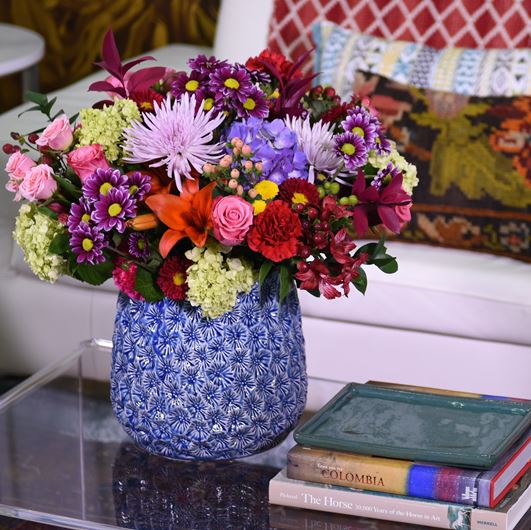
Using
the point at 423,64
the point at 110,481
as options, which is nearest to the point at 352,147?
the point at 110,481

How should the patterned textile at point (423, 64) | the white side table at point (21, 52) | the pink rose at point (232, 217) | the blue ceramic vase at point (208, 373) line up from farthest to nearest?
the white side table at point (21, 52)
the patterned textile at point (423, 64)
the blue ceramic vase at point (208, 373)
the pink rose at point (232, 217)

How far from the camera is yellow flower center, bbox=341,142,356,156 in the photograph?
1.24 meters

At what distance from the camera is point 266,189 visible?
1.21 m

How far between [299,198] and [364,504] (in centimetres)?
33

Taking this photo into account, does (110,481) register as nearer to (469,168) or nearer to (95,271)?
(95,271)

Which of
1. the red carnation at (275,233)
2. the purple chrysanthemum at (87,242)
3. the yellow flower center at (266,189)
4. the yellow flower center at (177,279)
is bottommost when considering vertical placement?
the yellow flower center at (177,279)

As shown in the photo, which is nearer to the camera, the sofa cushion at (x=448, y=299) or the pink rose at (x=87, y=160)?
the pink rose at (x=87, y=160)

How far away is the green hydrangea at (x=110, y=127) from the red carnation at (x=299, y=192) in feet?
Answer: 0.59

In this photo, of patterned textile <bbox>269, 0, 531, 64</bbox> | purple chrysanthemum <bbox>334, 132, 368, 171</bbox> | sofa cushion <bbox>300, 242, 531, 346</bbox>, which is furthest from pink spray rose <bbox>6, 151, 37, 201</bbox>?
patterned textile <bbox>269, 0, 531, 64</bbox>

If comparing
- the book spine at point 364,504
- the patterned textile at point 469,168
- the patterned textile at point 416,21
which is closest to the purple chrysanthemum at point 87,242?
the book spine at point 364,504

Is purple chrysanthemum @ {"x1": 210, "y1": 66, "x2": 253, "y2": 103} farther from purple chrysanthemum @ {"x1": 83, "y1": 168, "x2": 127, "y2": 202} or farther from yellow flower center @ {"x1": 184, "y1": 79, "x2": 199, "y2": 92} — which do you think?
purple chrysanthemum @ {"x1": 83, "y1": 168, "x2": 127, "y2": 202}

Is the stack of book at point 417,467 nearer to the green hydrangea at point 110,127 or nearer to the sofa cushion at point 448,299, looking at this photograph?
the green hydrangea at point 110,127

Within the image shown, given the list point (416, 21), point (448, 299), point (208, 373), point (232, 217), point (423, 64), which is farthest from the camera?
point (416, 21)

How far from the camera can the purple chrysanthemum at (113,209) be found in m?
1.19
